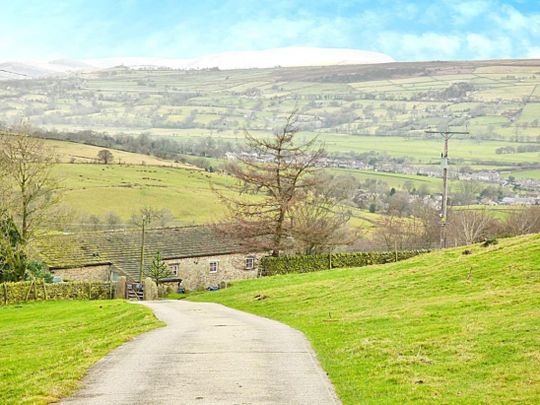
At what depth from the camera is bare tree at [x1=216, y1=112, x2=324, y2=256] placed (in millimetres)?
55250

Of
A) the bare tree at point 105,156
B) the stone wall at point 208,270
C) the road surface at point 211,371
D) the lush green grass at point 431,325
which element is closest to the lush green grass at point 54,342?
the road surface at point 211,371

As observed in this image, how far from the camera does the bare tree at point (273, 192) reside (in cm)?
5525

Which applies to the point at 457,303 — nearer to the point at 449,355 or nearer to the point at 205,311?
the point at 449,355

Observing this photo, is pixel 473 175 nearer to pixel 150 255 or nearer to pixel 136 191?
pixel 136 191

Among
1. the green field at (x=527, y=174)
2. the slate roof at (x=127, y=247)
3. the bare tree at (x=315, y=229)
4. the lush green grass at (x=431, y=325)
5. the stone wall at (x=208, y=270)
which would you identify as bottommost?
the stone wall at (x=208, y=270)

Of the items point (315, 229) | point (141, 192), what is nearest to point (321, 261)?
point (315, 229)

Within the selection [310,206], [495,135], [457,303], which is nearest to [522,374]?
[457,303]

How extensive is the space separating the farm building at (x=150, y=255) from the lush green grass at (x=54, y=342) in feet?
43.4

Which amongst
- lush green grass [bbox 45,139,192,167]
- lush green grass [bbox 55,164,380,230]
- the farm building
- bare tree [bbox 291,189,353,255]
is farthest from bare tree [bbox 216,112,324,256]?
lush green grass [bbox 45,139,192,167]

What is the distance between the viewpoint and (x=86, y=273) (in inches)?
2466

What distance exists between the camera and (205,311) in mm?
34250

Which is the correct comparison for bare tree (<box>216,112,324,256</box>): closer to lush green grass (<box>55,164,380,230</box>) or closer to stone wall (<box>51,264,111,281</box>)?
stone wall (<box>51,264,111,281</box>)

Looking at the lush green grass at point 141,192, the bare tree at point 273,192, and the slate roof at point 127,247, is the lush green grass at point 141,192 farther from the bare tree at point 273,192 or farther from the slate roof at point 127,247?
the bare tree at point 273,192

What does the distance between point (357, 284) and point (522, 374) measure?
18.8 m
